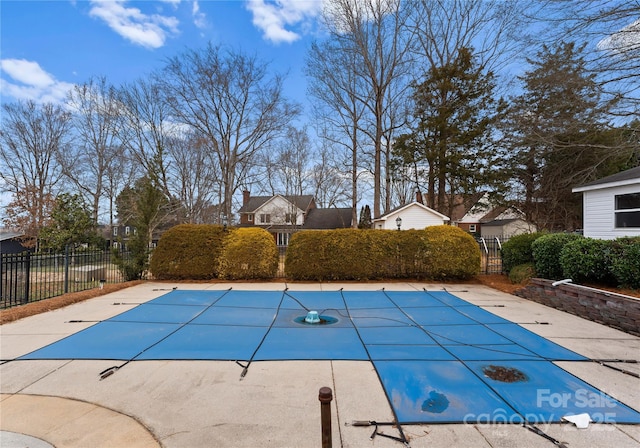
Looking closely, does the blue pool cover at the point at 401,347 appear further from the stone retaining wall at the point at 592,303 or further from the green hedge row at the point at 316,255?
the green hedge row at the point at 316,255

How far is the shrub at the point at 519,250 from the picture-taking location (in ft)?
31.4

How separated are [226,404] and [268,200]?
30308 mm

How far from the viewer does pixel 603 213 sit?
Answer: 9.80m

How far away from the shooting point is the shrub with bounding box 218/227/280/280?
10.4 m

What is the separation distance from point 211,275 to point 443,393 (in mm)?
9039

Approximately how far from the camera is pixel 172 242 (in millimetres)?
10430

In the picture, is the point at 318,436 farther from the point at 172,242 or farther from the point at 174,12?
the point at 174,12

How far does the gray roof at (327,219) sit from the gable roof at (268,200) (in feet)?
4.15

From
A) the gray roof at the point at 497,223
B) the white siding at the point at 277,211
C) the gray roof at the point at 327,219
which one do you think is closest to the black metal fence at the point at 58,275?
the white siding at the point at 277,211

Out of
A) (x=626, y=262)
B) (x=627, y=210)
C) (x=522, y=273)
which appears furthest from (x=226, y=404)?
(x=627, y=210)

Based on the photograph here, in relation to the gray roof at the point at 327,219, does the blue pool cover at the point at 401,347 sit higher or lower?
lower

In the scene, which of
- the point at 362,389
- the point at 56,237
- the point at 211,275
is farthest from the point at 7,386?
the point at 56,237

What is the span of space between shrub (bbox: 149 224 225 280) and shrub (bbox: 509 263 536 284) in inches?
376

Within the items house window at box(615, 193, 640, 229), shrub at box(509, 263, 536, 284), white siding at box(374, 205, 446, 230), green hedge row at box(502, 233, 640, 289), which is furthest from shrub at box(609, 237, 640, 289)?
white siding at box(374, 205, 446, 230)
